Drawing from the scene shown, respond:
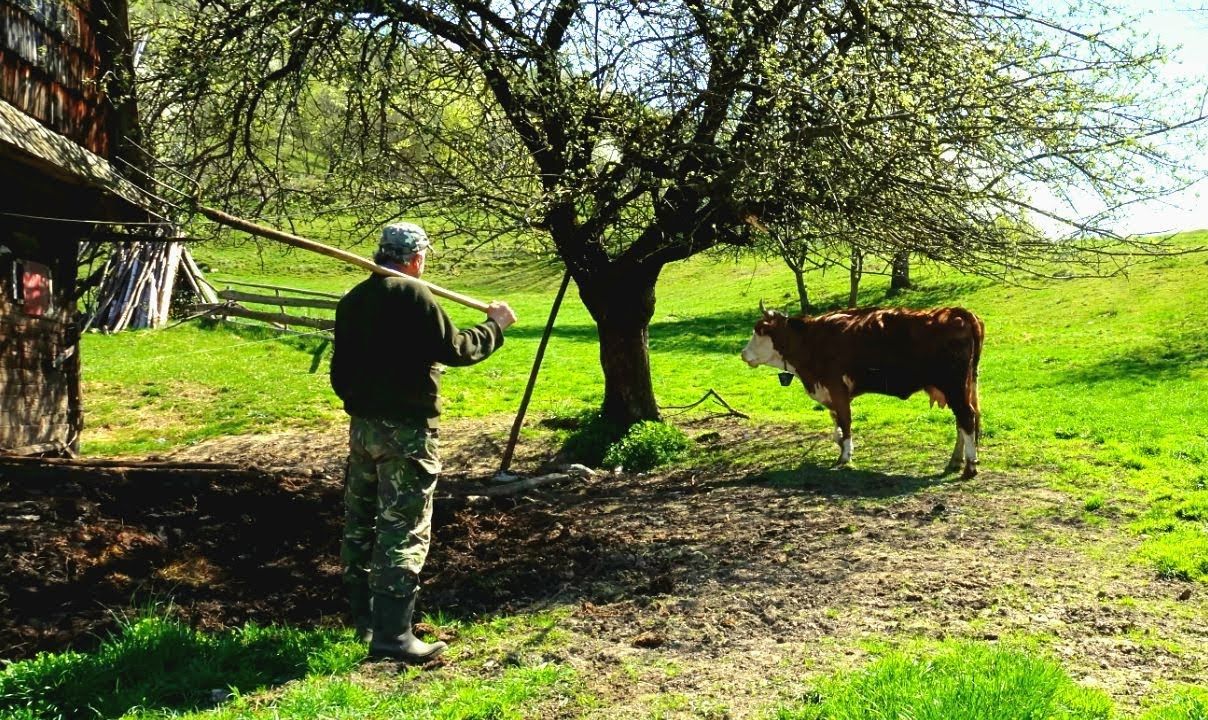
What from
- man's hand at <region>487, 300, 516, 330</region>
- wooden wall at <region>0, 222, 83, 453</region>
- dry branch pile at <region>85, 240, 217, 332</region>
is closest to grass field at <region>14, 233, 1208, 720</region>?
man's hand at <region>487, 300, 516, 330</region>

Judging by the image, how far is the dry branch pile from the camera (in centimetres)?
2556

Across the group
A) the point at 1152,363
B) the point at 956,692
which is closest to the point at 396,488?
the point at 956,692

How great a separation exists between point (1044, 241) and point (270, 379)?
1454cm

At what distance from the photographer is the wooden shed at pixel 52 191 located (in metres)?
8.38

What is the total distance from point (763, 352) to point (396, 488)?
7.61 meters

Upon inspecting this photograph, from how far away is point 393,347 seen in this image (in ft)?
17.9

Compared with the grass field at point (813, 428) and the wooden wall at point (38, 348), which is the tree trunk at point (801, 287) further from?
the wooden wall at point (38, 348)

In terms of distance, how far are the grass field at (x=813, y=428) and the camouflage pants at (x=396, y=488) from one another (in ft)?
1.69

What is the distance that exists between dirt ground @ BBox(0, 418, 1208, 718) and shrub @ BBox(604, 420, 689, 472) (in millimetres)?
1520

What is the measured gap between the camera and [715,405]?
55.3 feet

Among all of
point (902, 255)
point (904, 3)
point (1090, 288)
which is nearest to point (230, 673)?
point (902, 255)

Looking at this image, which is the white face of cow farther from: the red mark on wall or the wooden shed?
the red mark on wall

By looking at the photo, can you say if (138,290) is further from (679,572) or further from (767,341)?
(679,572)

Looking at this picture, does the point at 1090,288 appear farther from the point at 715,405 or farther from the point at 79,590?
the point at 79,590
